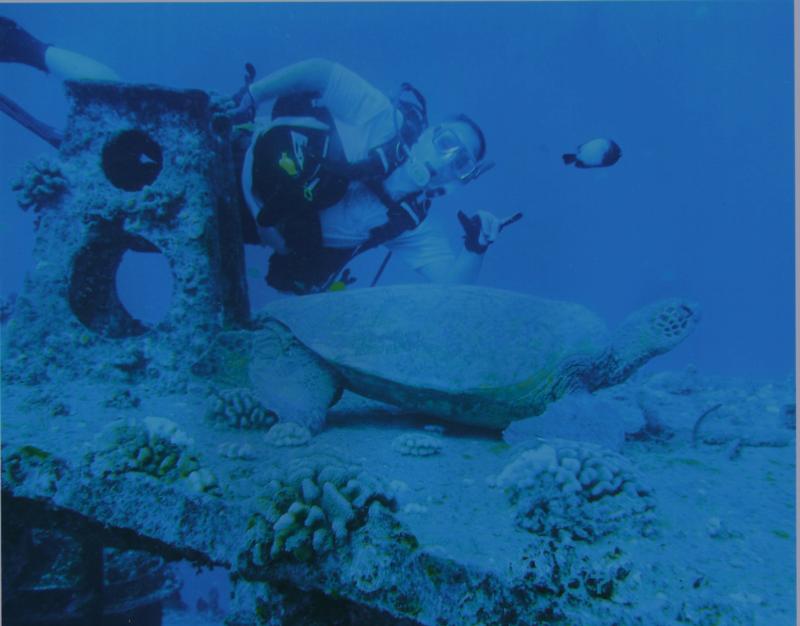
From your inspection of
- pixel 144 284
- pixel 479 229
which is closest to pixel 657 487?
pixel 479 229

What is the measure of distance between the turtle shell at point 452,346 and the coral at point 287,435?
1.43 ft

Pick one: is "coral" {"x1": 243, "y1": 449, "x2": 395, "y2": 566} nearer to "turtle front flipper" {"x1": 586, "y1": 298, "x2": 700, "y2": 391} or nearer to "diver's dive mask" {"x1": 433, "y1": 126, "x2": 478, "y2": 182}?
"turtle front flipper" {"x1": 586, "y1": 298, "x2": 700, "y2": 391}

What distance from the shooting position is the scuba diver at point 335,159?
157 inches

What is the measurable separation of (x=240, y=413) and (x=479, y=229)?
8.75 ft

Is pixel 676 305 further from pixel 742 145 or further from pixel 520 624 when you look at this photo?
pixel 742 145

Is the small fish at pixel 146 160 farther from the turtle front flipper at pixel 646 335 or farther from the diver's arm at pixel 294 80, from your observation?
the turtle front flipper at pixel 646 335

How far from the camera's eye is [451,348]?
8.81 ft

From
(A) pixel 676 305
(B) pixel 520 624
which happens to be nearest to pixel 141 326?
(B) pixel 520 624

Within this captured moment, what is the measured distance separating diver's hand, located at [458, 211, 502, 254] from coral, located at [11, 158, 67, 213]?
3176 mm

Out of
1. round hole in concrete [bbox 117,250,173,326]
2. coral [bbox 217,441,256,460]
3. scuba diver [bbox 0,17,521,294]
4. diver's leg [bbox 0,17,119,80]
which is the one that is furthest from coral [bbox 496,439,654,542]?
round hole in concrete [bbox 117,250,173,326]

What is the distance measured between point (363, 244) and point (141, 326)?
2.16 m

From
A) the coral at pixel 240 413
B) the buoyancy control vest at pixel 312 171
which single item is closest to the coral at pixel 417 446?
the coral at pixel 240 413

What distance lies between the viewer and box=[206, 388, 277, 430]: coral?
2.64m

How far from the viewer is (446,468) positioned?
85.4 inches
